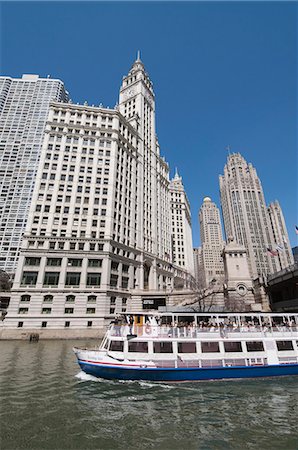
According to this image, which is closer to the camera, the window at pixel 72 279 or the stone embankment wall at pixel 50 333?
the stone embankment wall at pixel 50 333

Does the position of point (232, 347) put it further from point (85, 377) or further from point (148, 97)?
point (148, 97)

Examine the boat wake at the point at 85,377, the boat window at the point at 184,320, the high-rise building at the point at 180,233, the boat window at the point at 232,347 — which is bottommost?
the boat wake at the point at 85,377

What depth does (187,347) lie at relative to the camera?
18672 mm

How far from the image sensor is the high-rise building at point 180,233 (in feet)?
342

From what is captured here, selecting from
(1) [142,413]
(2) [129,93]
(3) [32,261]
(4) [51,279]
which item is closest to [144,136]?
(2) [129,93]

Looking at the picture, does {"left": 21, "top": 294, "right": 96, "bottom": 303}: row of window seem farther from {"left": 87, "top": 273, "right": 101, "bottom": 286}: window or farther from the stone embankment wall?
the stone embankment wall

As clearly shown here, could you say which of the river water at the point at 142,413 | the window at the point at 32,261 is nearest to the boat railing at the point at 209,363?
the river water at the point at 142,413

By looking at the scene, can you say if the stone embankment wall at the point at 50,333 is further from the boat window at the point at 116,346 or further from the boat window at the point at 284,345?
the boat window at the point at 284,345

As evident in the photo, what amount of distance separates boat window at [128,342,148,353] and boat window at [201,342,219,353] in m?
4.82

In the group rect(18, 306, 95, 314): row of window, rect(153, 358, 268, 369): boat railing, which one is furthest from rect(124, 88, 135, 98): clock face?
rect(153, 358, 268, 369): boat railing

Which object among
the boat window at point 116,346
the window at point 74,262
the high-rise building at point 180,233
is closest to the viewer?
the boat window at point 116,346

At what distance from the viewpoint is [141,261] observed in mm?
60969

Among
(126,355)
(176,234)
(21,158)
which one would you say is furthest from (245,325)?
(21,158)

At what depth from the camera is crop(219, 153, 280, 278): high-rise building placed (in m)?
146
